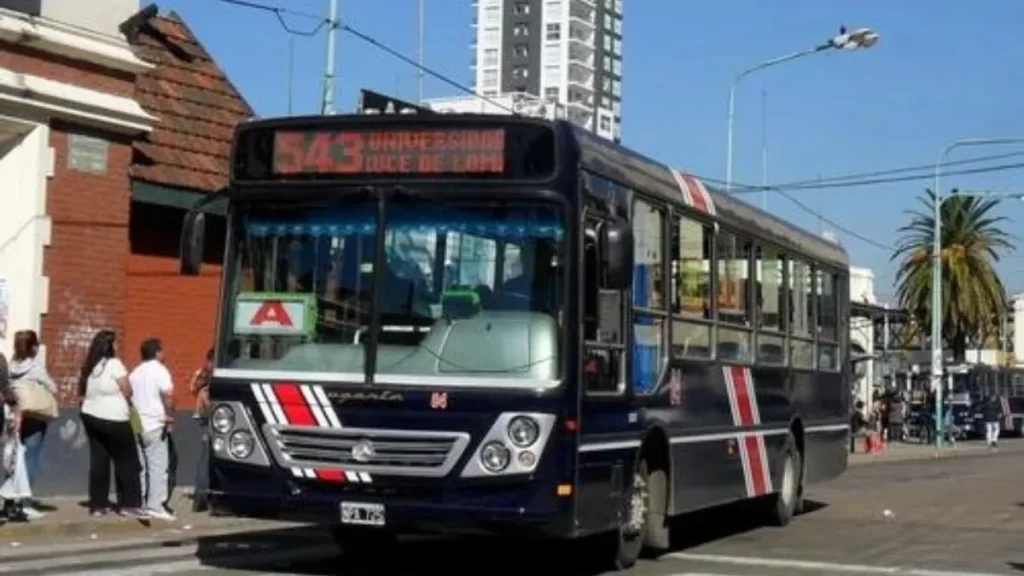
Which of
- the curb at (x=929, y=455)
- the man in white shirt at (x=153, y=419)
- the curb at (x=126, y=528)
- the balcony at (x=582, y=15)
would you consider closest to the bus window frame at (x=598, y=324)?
the curb at (x=126, y=528)

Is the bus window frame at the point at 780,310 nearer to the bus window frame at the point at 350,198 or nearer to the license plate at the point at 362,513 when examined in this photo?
the bus window frame at the point at 350,198

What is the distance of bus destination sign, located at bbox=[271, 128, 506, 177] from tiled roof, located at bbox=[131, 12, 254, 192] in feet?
26.9

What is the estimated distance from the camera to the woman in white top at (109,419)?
52.3 feet

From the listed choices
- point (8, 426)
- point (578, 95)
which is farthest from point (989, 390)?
point (578, 95)

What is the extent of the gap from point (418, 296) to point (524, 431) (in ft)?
3.81

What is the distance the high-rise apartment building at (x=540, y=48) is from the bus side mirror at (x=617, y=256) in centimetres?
14133

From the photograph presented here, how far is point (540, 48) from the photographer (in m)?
155

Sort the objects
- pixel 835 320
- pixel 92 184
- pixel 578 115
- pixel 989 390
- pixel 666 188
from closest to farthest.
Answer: pixel 666 188 → pixel 92 184 → pixel 835 320 → pixel 989 390 → pixel 578 115

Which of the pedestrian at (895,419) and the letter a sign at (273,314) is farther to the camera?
the pedestrian at (895,419)

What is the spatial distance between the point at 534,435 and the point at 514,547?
4.17 metres

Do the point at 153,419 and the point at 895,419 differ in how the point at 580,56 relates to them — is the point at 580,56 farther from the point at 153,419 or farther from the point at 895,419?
the point at 153,419

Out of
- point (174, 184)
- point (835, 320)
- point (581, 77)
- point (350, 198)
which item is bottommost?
point (835, 320)

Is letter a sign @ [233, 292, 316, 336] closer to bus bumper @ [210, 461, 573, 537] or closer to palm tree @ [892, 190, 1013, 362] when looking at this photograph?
bus bumper @ [210, 461, 573, 537]

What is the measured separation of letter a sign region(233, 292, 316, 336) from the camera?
1149cm
